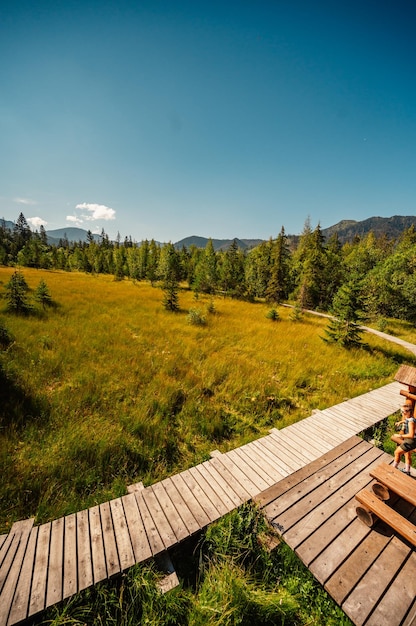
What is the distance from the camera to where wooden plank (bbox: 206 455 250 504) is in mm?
3828

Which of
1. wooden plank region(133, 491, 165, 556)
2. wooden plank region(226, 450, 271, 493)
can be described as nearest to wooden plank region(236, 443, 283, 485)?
wooden plank region(226, 450, 271, 493)

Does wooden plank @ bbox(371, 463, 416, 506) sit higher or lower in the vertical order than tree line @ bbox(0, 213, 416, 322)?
lower

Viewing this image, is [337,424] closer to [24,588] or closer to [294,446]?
[294,446]

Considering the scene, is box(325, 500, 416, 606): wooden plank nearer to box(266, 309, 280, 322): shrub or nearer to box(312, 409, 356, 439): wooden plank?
box(312, 409, 356, 439): wooden plank

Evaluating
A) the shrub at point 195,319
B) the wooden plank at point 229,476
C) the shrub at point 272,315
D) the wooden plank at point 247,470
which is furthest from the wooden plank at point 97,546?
the shrub at point 272,315

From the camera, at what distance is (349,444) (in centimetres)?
480

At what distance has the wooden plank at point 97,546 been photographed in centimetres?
268

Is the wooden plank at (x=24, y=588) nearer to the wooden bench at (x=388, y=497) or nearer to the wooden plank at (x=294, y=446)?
the wooden bench at (x=388, y=497)

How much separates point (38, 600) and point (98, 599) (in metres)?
0.62

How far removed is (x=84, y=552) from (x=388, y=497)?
13.3 ft

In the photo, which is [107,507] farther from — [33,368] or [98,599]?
[33,368]

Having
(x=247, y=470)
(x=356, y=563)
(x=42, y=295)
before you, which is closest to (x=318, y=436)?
(x=247, y=470)

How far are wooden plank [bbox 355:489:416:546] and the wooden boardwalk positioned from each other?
1.53 m

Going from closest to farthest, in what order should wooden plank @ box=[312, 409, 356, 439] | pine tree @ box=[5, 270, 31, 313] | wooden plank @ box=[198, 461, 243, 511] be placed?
wooden plank @ box=[198, 461, 243, 511] → wooden plank @ box=[312, 409, 356, 439] → pine tree @ box=[5, 270, 31, 313]
